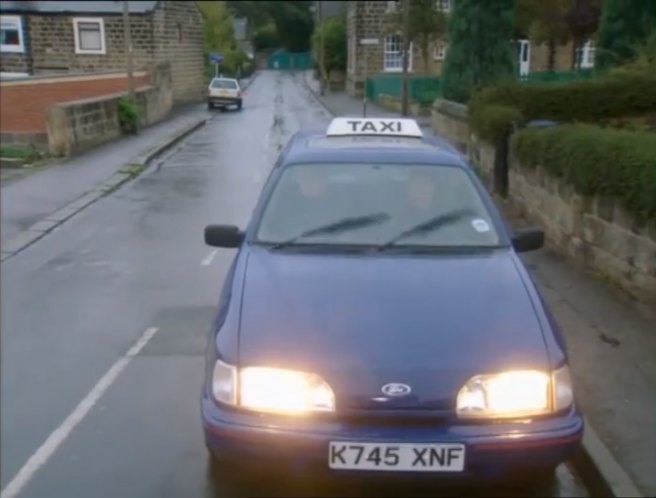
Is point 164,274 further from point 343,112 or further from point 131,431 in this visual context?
point 343,112

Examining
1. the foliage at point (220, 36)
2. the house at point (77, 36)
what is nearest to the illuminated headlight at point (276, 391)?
the house at point (77, 36)

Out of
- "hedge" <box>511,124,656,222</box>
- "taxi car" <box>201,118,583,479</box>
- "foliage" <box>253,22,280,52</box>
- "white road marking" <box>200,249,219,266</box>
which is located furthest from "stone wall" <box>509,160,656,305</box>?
"foliage" <box>253,22,280,52</box>

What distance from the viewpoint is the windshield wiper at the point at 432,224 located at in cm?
499

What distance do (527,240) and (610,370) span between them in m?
1.31

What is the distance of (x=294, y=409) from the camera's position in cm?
378

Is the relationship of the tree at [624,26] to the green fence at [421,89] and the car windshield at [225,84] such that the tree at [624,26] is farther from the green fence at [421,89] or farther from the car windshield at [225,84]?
the car windshield at [225,84]

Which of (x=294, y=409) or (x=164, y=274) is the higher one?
(x=294, y=409)

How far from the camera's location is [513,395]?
380cm

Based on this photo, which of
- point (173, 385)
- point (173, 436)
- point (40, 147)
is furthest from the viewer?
point (40, 147)

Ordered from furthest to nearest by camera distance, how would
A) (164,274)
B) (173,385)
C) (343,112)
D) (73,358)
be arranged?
(343,112)
(164,274)
(73,358)
(173,385)

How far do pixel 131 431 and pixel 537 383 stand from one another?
2646 millimetres

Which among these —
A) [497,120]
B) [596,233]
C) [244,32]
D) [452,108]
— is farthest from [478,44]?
[244,32]

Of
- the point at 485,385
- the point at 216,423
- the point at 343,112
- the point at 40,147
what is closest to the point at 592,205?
the point at 485,385

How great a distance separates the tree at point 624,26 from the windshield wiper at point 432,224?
12113 mm
